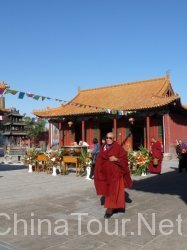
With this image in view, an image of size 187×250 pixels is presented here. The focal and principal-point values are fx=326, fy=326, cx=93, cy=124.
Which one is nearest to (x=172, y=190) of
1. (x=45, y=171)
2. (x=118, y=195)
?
(x=118, y=195)

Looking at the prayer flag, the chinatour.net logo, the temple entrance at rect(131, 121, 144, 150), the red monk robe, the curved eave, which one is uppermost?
the curved eave

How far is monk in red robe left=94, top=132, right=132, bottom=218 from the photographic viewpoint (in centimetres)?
591

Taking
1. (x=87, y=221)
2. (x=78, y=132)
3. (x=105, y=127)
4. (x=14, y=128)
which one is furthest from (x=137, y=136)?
(x=14, y=128)

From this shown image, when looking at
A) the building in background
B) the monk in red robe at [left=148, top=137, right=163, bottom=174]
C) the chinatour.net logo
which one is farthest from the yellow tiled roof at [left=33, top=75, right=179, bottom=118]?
the building in background

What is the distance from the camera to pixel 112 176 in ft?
19.6

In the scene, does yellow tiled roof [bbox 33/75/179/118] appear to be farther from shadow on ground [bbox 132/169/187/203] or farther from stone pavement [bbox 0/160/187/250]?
stone pavement [bbox 0/160/187/250]

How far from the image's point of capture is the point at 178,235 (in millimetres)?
4645

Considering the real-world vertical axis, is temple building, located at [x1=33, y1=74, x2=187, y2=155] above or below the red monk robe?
above

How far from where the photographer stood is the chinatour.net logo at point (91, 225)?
16.0 ft

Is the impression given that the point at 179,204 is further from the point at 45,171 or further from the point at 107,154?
the point at 45,171

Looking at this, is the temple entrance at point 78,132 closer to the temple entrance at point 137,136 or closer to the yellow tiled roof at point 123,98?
the yellow tiled roof at point 123,98

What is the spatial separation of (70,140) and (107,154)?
72.0ft

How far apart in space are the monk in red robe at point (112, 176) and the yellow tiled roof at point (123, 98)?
16.2 meters

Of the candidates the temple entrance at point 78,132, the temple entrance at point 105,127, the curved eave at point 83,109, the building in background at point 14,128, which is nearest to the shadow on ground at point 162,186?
the curved eave at point 83,109
